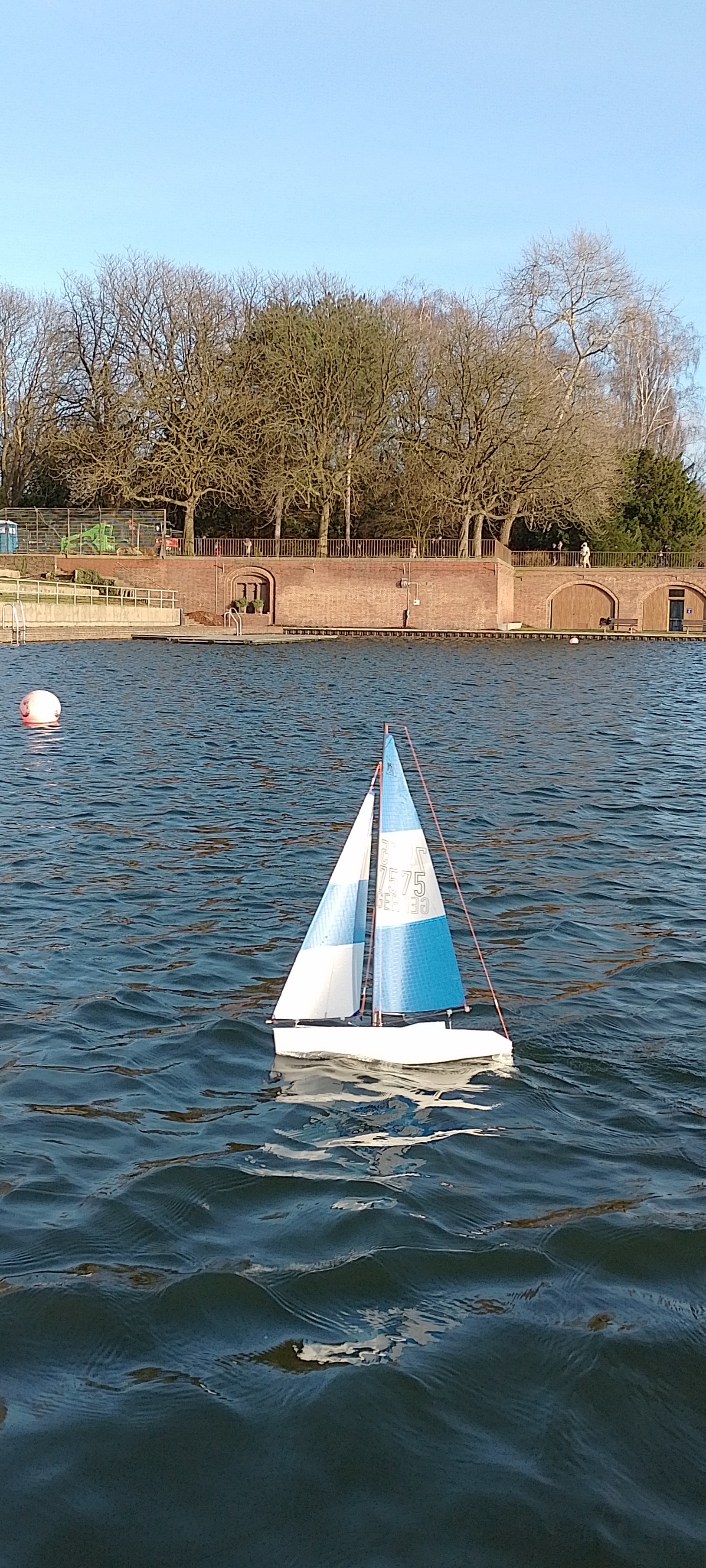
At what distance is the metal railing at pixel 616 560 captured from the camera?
7838 cm

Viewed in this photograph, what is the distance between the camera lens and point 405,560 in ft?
242

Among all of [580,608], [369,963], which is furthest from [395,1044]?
[580,608]

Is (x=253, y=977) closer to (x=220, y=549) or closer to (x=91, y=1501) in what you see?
(x=91, y=1501)

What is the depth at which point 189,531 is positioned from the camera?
245 ft

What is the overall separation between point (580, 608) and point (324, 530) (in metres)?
15.1

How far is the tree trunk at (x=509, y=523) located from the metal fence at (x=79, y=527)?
18.1 meters

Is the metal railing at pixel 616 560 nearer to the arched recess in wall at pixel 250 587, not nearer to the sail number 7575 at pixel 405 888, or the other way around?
the arched recess in wall at pixel 250 587

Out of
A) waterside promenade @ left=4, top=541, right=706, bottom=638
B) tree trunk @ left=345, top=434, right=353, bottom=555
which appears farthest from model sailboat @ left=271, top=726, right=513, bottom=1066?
tree trunk @ left=345, top=434, right=353, bottom=555

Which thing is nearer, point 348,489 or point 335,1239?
point 335,1239

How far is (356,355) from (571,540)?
690 inches

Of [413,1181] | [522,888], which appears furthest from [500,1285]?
[522,888]

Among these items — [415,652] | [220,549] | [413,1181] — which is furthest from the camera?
[220,549]

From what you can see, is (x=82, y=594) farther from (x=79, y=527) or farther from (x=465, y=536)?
(x=465, y=536)

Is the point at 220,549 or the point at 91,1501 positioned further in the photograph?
the point at 220,549
